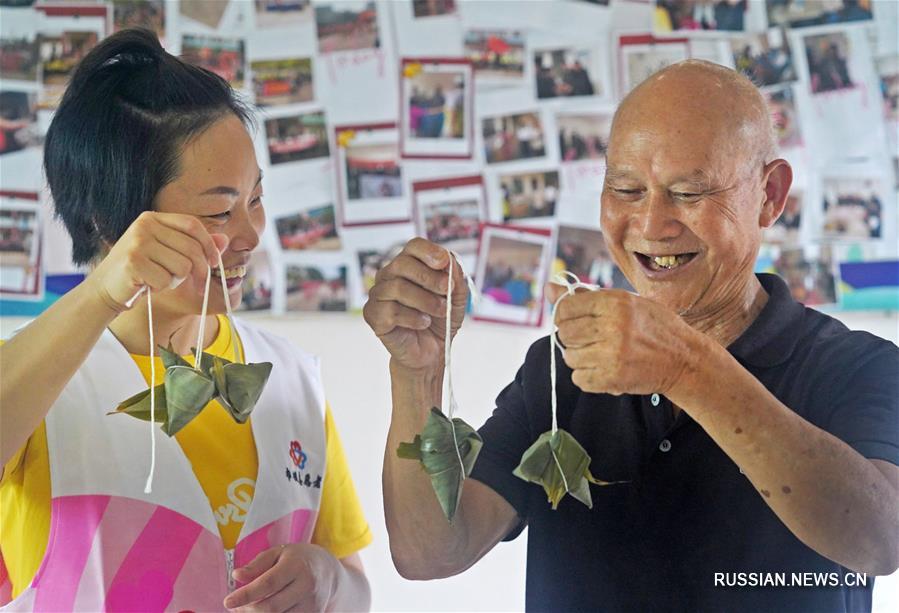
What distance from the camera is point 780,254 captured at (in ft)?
7.27

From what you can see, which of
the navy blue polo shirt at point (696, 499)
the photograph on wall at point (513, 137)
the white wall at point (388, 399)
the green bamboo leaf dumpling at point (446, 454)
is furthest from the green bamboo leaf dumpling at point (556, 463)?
the photograph on wall at point (513, 137)

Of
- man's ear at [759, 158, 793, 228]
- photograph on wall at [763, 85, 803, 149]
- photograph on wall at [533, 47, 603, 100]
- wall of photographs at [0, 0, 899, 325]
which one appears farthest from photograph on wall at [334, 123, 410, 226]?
man's ear at [759, 158, 793, 228]

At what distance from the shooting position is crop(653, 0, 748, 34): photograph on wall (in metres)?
2.20

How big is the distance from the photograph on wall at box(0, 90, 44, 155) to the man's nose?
5.09 ft

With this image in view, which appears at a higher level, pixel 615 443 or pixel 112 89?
pixel 112 89

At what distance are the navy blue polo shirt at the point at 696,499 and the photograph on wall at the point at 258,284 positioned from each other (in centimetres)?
102

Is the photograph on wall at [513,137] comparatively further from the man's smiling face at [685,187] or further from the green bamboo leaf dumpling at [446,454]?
the green bamboo leaf dumpling at [446,454]

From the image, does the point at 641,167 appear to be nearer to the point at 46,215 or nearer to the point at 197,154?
the point at 197,154

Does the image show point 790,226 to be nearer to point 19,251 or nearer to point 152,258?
point 152,258

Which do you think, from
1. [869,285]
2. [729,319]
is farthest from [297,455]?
[869,285]

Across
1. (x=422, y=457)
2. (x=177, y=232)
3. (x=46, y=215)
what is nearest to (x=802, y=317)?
(x=422, y=457)

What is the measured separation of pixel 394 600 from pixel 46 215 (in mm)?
1161

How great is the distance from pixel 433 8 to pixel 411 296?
1.18 m

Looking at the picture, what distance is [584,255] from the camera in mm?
2219
